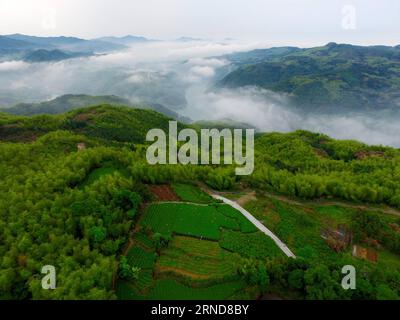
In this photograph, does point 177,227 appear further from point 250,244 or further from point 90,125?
point 90,125

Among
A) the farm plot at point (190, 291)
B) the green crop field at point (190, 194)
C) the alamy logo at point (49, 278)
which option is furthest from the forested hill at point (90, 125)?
the farm plot at point (190, 291)

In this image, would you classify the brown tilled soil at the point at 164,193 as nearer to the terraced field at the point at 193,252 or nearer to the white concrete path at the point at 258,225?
the terraced field at the point at 193,252

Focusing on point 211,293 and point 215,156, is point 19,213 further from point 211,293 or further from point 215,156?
point 215,156

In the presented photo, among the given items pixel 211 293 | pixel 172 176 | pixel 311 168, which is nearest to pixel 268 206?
pixel 172 176

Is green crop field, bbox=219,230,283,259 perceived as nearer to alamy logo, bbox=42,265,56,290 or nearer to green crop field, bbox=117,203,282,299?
A: green crop field, bbox=117,203,282,299

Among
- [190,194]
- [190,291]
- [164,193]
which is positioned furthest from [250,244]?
[164,193]
